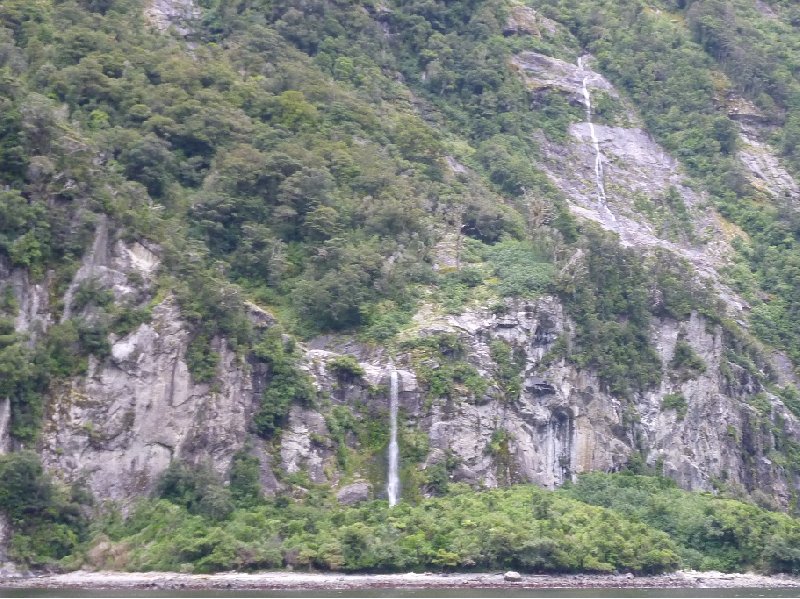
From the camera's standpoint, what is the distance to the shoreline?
146ft

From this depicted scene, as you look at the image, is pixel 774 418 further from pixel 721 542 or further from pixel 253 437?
pixel 253 437

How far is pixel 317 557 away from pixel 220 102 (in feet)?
95.6

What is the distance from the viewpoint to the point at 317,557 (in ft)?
157

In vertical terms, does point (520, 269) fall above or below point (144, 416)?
above

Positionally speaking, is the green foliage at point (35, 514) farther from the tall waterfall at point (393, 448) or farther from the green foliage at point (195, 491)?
the tall waterfall at point (393, 448)

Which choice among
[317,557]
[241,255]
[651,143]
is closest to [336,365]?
[241,255]

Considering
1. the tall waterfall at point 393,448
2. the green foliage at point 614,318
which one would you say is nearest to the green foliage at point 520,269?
the green foliage at point 614,318

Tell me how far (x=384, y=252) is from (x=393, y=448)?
37.8 feet

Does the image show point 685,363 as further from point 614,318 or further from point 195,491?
point 195,491

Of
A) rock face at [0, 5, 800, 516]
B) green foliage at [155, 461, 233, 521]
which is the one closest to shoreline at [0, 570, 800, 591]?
green foliage at [155, 461, 233, 521]

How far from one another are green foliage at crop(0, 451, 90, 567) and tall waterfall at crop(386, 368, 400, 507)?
14.0m

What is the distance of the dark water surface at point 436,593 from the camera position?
1631 inches

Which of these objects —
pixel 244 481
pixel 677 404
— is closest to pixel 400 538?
pixel 244 481

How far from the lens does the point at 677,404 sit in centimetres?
6650
